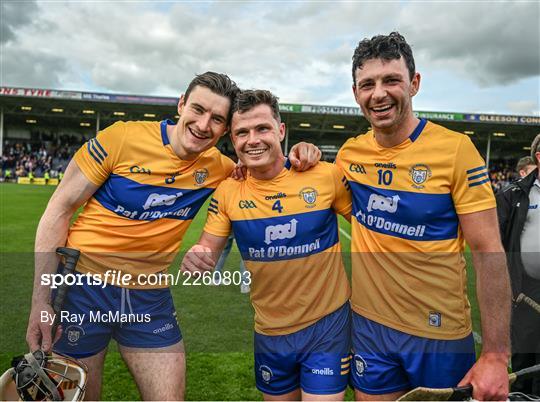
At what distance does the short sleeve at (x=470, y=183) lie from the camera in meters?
1.98

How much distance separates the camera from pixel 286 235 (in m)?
2.29

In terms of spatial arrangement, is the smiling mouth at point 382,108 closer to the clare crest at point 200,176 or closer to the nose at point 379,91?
the nose at point 379,91

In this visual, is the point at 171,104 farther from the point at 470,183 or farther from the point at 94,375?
the point at 470,183

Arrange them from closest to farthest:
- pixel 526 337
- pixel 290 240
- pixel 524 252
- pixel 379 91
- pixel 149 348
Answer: pixel 379 91, pixel 290 240, pixel 149 348, pixel 524 252, pixel 526 337

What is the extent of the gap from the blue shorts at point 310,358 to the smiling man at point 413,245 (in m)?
0.07

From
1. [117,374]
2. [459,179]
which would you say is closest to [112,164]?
[459,179]

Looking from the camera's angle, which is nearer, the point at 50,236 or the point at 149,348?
the point at 50,236

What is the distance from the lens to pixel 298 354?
228 centimetres

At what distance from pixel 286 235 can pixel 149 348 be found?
3.37ft

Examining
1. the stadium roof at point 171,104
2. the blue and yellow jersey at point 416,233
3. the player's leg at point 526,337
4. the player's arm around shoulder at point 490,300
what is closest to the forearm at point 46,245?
the blue and yellow jersey at point 416,233

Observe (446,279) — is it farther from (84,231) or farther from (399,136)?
(84,231)

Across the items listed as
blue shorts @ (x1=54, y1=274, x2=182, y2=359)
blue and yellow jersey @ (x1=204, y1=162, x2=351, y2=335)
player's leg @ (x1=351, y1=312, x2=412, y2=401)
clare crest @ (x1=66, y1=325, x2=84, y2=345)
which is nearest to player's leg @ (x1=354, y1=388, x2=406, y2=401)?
player's leg @ (x1=351, y1=312, x2=412, y2=401)

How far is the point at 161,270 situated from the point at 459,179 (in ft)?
5.44

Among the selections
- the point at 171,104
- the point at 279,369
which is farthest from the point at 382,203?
the point at 171,104
